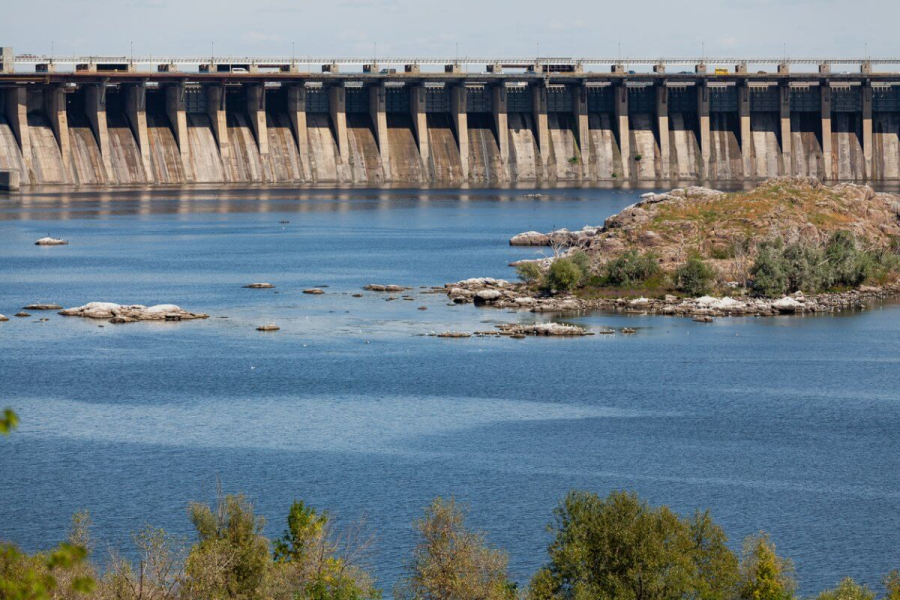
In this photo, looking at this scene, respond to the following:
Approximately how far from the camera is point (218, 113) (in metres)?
142

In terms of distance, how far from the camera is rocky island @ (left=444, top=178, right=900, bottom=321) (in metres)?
71.8

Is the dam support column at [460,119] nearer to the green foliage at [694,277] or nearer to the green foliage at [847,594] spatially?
the green foliage at [694,277]

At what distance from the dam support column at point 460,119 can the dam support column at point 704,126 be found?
88.0 ft

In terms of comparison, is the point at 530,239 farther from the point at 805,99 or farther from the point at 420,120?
the point at 805,99

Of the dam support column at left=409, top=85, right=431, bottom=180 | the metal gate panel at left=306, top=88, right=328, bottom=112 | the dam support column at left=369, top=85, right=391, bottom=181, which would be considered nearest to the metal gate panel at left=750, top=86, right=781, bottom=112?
the dam support column at left=409, top=85, right=431, bottom=180

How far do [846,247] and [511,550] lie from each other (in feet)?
162

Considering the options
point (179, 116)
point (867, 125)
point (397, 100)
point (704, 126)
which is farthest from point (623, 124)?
point (179, 116)

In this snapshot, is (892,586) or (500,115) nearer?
(892,586)

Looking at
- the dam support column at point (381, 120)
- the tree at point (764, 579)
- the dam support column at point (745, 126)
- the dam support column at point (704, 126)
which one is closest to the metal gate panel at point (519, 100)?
the dam support column at point (381, 120)

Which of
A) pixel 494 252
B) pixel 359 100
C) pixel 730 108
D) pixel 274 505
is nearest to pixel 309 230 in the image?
pixel 494 252

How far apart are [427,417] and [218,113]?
100020 millimetres

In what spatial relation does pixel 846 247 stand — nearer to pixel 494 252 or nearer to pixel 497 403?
pixel 494 252

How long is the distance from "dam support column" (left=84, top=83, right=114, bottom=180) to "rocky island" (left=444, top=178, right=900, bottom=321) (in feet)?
221

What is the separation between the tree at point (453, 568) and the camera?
86.2ft
